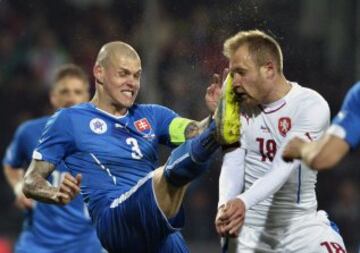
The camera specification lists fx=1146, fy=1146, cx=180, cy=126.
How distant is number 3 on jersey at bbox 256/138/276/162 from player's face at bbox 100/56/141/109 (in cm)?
88

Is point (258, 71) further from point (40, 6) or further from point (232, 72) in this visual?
point (40, 6)

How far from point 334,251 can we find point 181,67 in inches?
105

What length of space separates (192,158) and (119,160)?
0.82 metres

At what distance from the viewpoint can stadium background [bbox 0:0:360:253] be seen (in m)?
7.00

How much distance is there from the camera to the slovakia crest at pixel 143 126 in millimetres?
6395

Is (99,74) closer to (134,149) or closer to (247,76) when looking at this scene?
(134,149)

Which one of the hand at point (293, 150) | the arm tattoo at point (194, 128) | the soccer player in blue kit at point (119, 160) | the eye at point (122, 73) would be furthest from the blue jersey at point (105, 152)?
the hand at point (293, 150)

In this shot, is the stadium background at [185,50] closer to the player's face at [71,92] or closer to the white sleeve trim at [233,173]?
the player's face at [71,92]

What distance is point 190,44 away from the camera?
7.35 m

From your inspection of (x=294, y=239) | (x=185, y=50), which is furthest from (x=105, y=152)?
(x=185, y=50)

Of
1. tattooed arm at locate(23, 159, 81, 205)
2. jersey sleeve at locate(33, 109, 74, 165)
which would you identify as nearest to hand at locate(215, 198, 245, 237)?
tattooed arm at locate(23, 159, 81, 205)

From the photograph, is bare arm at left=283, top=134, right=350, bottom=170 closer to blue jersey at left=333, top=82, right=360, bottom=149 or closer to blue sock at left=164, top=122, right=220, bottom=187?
blue jersey at left=333, top=82, right=360, bottom=149

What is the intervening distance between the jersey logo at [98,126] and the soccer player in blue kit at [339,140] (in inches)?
67.1

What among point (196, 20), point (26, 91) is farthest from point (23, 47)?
point (196, 20)
